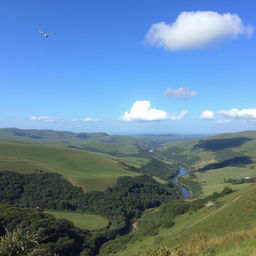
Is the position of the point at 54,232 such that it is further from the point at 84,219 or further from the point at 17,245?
the point at 17,245

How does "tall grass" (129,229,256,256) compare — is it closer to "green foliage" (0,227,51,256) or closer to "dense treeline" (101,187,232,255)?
"green foliage" (0,227,51,256)

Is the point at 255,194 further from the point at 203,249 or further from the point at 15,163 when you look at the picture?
the point at 15,163

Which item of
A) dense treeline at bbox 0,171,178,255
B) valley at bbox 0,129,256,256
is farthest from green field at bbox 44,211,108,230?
dense treeline at bbox 0,171,178,255

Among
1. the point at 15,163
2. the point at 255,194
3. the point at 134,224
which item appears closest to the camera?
the point at 255,194

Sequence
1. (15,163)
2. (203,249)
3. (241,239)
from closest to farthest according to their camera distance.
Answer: (203,249) → (241,239) → (15,163)

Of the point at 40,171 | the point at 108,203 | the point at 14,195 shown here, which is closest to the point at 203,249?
the point at 108,203
